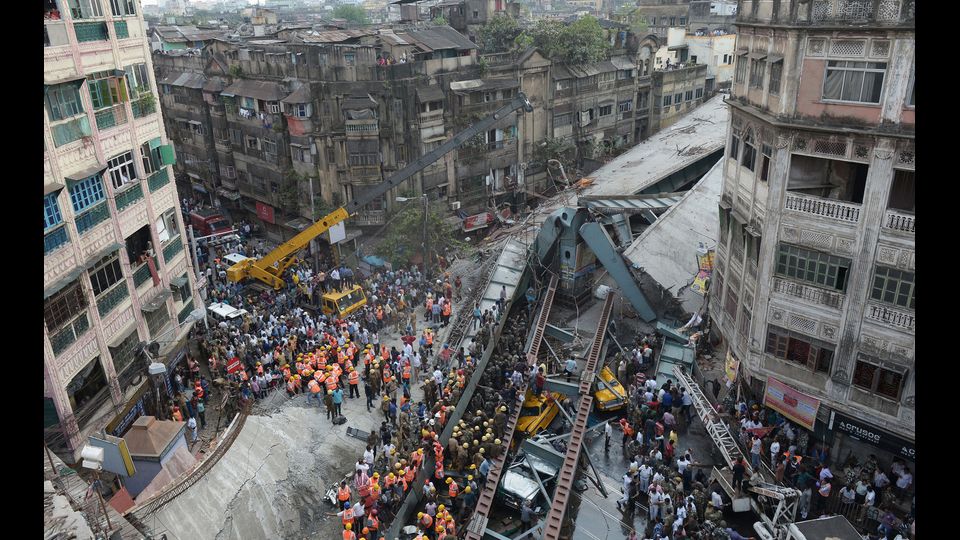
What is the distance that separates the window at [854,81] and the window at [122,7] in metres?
26.0

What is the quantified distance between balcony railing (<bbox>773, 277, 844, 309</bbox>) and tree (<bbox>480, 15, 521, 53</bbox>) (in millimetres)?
38218

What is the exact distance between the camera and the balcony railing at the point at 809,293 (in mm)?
21812

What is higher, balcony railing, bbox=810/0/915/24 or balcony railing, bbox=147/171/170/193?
balcony railing, bbox=810/0/915/24

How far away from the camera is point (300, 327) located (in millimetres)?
33188

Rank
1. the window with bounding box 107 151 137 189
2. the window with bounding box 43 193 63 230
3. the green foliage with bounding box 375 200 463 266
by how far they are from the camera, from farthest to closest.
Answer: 1. the green foliage with bounding box 375 200 463 266
2. the window with bounding box 107 151 137 189
3. the window with bounding box 43 193 63 230

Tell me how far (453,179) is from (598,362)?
2226 centimetres

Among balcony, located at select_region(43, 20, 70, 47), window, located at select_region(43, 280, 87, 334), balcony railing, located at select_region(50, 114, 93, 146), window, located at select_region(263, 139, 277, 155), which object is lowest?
window, located at select_region(43, 280, 87, 334)

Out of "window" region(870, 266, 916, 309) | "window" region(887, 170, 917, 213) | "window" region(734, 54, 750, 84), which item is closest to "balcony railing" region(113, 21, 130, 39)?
"window" region(734, 54, 750, 84)

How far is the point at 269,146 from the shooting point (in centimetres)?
4725

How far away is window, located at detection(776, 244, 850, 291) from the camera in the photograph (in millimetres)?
21453

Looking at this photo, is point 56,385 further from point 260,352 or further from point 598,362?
point 598,362

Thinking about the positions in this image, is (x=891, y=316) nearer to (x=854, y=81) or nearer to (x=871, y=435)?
(x=871, y=435)

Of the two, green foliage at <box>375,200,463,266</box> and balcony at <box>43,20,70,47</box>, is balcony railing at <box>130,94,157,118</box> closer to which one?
balcony at <box>43,20,70,47</box>
